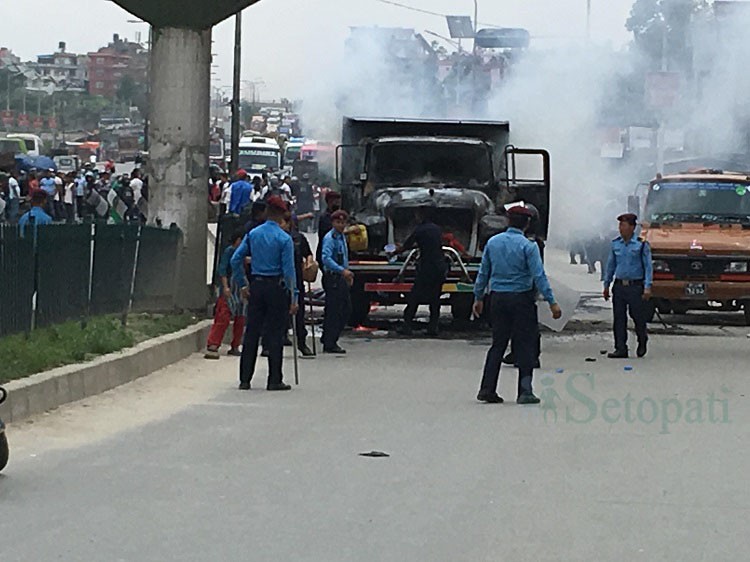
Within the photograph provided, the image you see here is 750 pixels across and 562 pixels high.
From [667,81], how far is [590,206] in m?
13.7

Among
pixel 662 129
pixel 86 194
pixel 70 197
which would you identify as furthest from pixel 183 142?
pixel 662 129

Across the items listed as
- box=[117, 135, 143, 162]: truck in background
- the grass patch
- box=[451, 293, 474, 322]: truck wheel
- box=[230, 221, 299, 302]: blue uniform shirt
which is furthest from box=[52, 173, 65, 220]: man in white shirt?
box=[117, 135, 143, 162]: truck in background

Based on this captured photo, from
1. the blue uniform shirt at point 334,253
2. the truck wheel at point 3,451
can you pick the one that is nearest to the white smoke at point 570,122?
the blue uniform shirt at point 334,253

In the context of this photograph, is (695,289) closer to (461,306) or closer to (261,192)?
(461,306)

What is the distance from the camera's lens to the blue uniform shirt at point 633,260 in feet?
59.0

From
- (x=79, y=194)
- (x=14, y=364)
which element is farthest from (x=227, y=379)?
(x=79, y=194)

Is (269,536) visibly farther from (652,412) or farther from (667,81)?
(667,81)

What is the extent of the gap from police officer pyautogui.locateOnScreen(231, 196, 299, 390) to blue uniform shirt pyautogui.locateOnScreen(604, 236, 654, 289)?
16.8ft

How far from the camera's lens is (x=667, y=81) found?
48.2m

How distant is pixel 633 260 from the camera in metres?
18.0

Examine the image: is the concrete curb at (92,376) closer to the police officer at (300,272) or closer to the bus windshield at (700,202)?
the police officer at (300,272)

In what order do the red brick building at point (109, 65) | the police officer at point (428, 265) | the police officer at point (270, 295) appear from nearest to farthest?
the police officer at point (270, 295)
the police officer at point (428, 265)
the red brick building at point (109, 65)

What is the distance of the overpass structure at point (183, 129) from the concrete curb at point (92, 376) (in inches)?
106

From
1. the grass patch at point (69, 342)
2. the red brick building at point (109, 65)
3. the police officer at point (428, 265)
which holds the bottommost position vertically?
the grass patch at point (69, 342)
